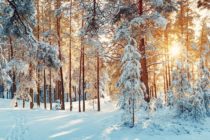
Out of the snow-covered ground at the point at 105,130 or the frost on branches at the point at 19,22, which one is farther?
the snow-covered ground at the point at 105,130

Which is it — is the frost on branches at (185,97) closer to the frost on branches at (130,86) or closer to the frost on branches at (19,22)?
the frost on branches at (130,86)

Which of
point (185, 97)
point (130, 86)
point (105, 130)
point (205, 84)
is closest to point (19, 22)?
point (130, 86)

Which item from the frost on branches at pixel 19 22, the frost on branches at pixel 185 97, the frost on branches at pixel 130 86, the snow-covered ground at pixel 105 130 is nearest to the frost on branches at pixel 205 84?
the frost on branches at pixel 185 97

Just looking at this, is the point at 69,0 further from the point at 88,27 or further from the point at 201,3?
the point at 88,27

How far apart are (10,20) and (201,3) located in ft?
25.2

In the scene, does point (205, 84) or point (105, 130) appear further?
point (205, 84)

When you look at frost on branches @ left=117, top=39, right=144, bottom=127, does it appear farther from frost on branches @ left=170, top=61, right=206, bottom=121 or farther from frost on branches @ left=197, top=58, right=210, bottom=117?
frost on branches @ left=197, top=58, right=210, bottom=117

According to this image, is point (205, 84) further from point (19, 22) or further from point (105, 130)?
point (19, 22)

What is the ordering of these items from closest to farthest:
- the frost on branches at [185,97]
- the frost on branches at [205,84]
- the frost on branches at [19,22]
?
the frost on branches at [19,22], the frost on branches at [185,97], the frost on branches at [205,84]

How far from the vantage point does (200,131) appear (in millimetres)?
14117

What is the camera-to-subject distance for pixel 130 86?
13.8 m

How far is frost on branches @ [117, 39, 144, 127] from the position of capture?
45.4 ft

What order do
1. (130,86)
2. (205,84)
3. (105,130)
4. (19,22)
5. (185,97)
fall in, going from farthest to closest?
(205,84), (185,97), (105,130), (130,86), (19,22)

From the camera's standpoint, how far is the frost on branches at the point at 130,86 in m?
13.8
